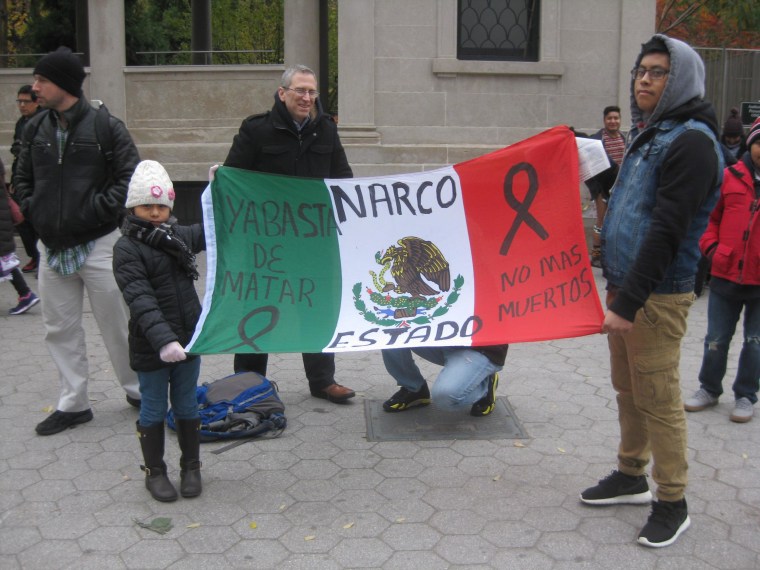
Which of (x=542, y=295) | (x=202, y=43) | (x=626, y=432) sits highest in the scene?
(x=202, y=43)

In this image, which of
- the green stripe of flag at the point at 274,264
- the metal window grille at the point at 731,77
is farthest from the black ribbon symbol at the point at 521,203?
the metal window grille at the point at 731,77

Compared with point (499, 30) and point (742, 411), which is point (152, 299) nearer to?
→ point (742, 411)

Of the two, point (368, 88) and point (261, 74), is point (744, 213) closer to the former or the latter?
point (368, 88)

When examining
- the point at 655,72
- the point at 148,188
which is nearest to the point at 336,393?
the point at 148,188

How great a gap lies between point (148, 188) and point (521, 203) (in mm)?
1903

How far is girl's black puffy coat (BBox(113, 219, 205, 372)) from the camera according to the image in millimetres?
3969

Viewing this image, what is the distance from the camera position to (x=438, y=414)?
5344 mm

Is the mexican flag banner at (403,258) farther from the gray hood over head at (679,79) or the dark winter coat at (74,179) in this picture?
the gray hood over head at (679,79)

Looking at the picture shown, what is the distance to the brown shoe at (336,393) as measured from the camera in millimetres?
5582

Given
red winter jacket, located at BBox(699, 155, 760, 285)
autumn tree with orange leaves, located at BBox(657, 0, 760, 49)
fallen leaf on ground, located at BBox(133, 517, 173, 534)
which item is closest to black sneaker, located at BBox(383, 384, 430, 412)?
fallen leaf on ground, located at BBox(133, 517, 173, 534)

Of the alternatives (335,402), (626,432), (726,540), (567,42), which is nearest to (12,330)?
(335,402)

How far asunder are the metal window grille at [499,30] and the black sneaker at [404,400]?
7.11 m

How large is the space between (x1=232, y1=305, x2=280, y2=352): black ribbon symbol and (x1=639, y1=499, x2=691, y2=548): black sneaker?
6.60ft

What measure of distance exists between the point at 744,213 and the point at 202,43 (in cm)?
1371
